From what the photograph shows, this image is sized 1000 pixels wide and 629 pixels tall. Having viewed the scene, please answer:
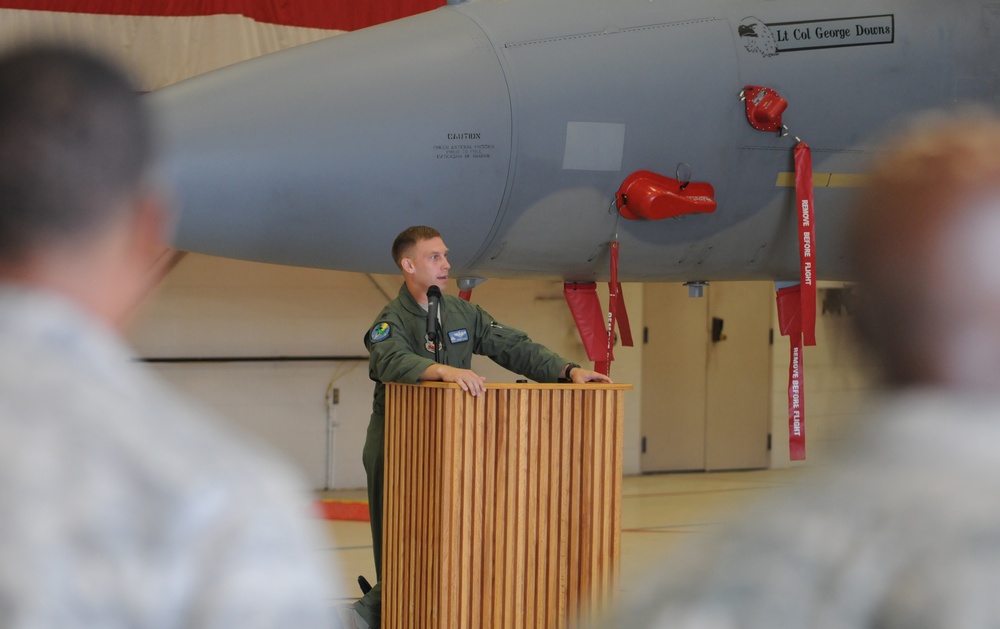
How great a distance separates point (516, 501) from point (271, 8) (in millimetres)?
4880

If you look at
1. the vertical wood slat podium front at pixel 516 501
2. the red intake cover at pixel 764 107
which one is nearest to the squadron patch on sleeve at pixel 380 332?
Result: the vertical wood slat podium front at pixel 516 501

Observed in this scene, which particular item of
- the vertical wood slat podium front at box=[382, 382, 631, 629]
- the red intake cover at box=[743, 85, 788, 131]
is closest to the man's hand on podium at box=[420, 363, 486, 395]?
the vertical wood slat podium front at box=[382, 382, 631, 629]

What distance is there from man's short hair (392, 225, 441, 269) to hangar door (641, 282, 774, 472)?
6422mm

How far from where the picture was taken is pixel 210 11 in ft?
24.7

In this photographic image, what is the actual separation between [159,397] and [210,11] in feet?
23.7

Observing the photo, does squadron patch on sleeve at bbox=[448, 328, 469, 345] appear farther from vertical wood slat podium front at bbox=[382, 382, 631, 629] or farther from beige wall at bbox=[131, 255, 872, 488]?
beige wall at bbox=[131, 255, 872, 488]

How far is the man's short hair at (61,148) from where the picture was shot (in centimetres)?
84

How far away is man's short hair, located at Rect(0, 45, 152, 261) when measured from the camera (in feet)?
2.75

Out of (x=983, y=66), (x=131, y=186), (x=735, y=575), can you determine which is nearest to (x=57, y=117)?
(x=131, y=186)

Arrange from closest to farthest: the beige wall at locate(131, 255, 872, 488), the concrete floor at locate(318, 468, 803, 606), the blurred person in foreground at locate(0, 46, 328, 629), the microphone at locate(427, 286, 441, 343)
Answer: the blurred person in foreground at locate(0, 46, 328, 629) < the microphone at locate(427, 286, 441, 343) < the concrete floor at locate(318, 468, 803, 606) < the beige wall at locate(131, 255, 872, 488)

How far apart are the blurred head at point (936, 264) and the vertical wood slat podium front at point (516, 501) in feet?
9.82

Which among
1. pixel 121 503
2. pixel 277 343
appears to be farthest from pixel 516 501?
pixel 277 343

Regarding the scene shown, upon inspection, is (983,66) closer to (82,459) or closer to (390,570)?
(390,570)

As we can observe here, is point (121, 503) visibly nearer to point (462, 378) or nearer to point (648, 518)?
point (462, 378)
